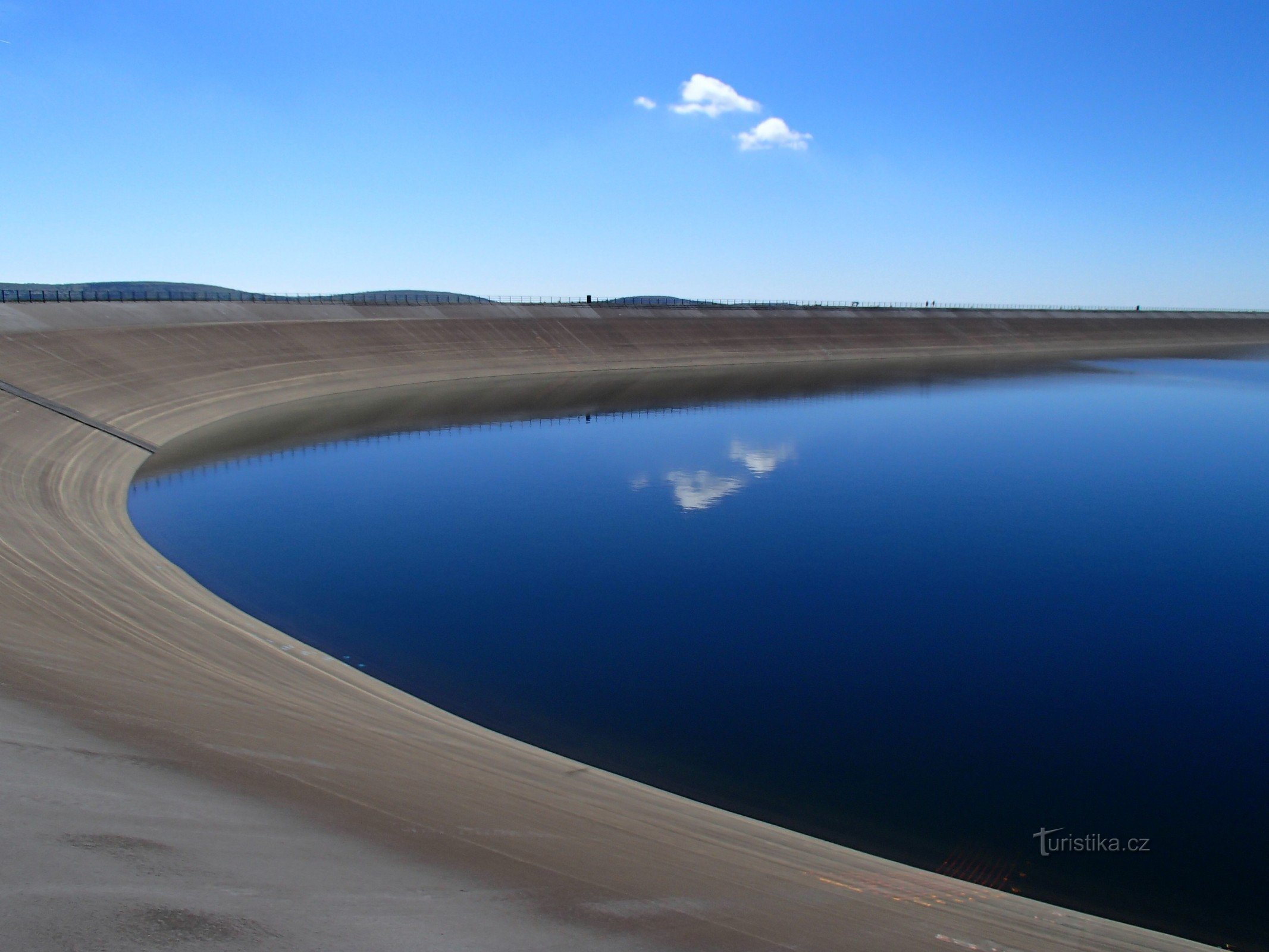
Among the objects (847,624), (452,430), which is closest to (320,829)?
(847,624)

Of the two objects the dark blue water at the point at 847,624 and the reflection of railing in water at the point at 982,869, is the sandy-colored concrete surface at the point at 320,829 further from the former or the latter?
the dark blue water at the point at 847,624

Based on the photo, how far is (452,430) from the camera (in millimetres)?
37688

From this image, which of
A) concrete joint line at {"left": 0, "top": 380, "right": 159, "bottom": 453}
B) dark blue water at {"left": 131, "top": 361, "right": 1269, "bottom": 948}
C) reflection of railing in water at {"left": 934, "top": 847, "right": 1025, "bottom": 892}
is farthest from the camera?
concrete joint line at {"left": 0, "top": 380, "right": 159, "bottom": 453}

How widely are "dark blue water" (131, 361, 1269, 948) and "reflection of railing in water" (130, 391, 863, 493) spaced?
508 mm

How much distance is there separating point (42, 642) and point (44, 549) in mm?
6496

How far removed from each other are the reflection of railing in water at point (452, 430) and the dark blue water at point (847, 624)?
508mm

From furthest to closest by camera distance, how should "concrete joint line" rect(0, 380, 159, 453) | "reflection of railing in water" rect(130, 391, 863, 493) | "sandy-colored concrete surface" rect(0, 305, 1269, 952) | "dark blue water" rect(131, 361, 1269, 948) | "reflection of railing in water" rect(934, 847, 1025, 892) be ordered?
"concrete joint line" rect(0, 380, 159, 453), "reflection of railing in water" rect(130, 391, 863, 493), "dark blue water" rect(131, 361, 1269, 948), "reflection of railing in water" rect(934, 847, 1025, 892), "sandy-colored concrete surface" rect(0, 305, 1269, 952)

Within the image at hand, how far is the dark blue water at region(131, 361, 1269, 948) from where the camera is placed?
9570 millimetres

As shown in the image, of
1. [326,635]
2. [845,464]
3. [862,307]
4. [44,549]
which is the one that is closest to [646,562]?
[326,635]

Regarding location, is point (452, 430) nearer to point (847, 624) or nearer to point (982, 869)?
point (847, 624)

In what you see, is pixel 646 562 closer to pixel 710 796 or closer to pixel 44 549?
pixel 710 796

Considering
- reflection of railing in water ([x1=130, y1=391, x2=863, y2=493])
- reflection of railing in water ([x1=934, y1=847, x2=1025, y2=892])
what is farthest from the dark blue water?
reflection of railing in water ([x1=130, y1=391, x2=863, y2=493])

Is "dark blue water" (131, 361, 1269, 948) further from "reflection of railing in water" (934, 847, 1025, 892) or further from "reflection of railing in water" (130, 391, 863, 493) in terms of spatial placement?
"reflection of railing in water" (130, 391, 863, 493)

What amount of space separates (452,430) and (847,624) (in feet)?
84.7
